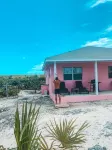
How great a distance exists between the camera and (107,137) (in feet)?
34.5

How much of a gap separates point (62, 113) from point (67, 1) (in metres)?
8.16

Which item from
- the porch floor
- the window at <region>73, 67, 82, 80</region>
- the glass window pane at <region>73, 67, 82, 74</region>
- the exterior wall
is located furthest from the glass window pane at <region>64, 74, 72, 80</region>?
the exterior wall

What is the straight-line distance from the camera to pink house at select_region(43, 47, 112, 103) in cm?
1867

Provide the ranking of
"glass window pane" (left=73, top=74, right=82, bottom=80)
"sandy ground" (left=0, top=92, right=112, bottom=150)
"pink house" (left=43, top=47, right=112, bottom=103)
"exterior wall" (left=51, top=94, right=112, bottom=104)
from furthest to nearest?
"glass window pane" (left=73, top=74, right=82, bottom=80)
"pink house" (left=43, top=47, right=112, bottom=103)
"exterior wall" (left=51, top=94, right=112, bottom=104)
"sandy ground" (left=0, top=92, right=112, bottom=150)

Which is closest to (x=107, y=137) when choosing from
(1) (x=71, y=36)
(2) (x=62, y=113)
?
(2) (x=62, y=113)

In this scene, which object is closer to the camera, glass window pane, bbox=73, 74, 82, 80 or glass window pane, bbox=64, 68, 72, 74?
glass window pane, bbox=64, 68, 72, 74

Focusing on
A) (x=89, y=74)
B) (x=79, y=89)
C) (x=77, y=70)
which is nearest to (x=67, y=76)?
(x=77, y=70)

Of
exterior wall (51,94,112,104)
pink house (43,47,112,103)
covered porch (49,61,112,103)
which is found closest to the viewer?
exterior wall (51,94,112,104)

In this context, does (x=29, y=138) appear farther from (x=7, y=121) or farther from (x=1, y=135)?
(x=7, y=121)

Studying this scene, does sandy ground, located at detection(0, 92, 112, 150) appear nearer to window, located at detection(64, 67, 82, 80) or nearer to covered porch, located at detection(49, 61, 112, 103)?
covered porch, located at detection(49, 61, 112, 103)

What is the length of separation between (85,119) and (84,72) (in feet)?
29.4

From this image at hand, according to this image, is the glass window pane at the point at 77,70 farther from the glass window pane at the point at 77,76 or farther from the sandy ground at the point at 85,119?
the sandy ground at the point at 85,119

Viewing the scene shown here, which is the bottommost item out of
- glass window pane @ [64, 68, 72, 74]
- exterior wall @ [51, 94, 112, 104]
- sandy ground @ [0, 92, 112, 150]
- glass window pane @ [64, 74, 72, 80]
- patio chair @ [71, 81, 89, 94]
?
sandy ground @ [0, 92, 112, 150]

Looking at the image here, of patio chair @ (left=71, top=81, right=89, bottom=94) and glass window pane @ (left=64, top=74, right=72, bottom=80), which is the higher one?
glass window pane @ (left=64, top=74, right=72, bottom=80)
